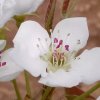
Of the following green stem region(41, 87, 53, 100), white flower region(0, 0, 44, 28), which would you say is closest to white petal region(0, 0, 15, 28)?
white flower region(0, 0, 44, 28)

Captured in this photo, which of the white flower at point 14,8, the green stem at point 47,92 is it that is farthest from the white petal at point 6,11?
the green stem at point 47,92

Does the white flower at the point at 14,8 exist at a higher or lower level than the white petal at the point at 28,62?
higher

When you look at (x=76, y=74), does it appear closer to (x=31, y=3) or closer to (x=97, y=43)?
(x=31, y=3)

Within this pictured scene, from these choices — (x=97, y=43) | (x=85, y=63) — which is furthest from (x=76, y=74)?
(x=97, y=43)

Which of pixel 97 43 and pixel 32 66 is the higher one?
pixel 32 66

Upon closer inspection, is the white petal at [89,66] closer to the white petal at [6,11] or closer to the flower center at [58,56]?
the flower center at [58,56]

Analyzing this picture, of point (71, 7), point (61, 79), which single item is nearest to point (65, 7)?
point (71, 7)
